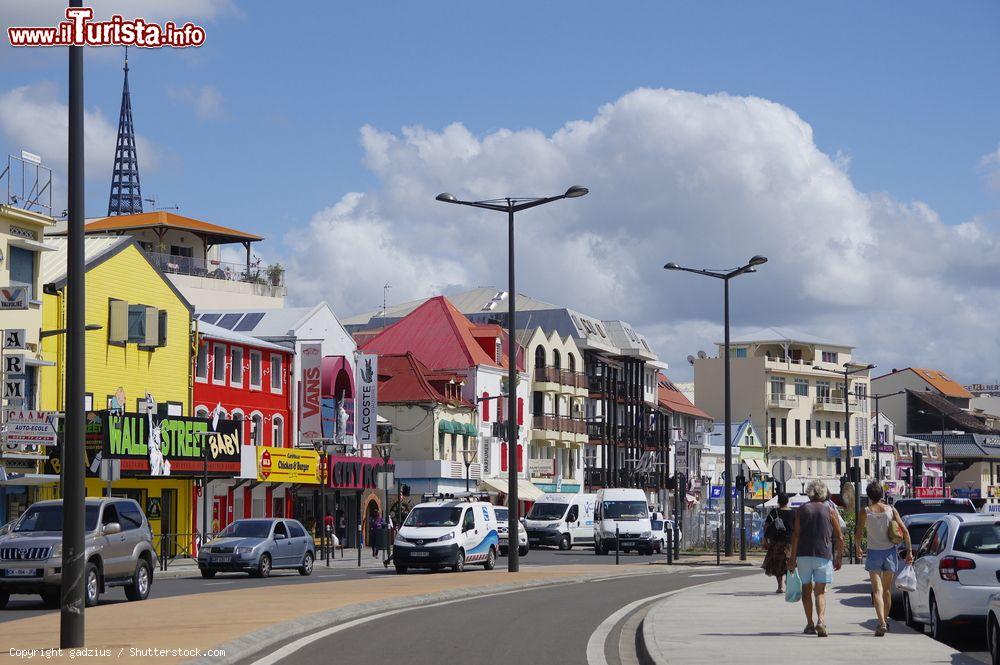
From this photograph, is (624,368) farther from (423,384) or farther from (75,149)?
(75,149)

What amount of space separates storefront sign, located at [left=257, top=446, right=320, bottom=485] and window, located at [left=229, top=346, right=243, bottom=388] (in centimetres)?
337

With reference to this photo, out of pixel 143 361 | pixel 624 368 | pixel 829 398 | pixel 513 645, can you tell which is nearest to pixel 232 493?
pixel 143 361

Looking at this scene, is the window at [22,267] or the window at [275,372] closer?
the window at [22,267]

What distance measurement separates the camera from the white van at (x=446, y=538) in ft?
125

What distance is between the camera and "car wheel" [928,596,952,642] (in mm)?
17888

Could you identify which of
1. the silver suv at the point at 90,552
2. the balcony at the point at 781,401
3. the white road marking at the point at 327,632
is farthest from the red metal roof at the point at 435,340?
the silver suv at the point at 90,552

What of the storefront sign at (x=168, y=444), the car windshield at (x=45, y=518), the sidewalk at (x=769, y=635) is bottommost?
the sidewalk at (x=769, y=635)

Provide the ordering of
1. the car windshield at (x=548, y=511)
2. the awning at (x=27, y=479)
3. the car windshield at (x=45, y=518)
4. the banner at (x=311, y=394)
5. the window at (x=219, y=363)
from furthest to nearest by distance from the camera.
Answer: the car windshield at (x=548, y=511) → the banner at (x=311, y=394) → the window at (x=219, y=363) → the awning at (x=27, y=479) → the car windshield at (x=45, y=518)

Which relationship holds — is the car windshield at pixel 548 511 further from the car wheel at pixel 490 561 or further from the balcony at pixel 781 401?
the balcony at pixel 781 401

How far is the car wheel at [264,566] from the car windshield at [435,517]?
3.69m

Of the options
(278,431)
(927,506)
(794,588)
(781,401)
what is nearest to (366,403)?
(278,431)

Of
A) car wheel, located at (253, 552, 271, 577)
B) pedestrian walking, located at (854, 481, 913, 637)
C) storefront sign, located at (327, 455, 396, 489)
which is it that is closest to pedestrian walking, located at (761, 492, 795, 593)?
pedestrian walking, located at (854, 481, 913, 637)

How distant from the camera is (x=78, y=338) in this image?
15125 mm

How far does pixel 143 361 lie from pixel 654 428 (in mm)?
61817
